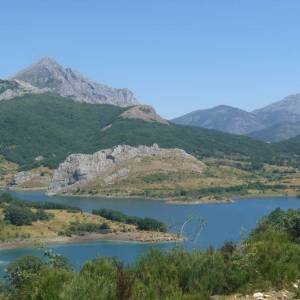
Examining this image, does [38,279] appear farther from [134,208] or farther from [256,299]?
[134,208]

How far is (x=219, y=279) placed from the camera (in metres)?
15.8

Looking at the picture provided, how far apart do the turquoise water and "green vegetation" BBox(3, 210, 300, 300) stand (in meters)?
65.8

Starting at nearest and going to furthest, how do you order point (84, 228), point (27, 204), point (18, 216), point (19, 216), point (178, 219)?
point (18, 216)
point (19, 216)
point (84, 228)
point (178, 219)
point (27, 204)

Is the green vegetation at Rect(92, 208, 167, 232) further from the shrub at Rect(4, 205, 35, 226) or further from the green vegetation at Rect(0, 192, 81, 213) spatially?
the shrub at Rect(4, 205, 35, 226)

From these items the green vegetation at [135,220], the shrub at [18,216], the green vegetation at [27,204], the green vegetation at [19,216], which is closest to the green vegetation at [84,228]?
the green vegetation at [135,220]

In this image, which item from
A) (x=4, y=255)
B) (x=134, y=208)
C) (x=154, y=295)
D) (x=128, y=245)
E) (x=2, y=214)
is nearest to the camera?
(x=154, y=295)

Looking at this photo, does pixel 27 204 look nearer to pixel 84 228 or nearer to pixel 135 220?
pixel 84 228

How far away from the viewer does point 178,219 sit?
138875mm

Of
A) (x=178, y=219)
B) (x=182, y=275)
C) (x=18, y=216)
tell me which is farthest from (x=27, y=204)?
(x=182, y=275)

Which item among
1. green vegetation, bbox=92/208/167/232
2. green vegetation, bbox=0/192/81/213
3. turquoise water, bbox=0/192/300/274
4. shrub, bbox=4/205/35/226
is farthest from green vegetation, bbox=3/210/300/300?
green vegetation, bbox=0/192/81/213

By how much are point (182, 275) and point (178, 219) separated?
12351 centimetres

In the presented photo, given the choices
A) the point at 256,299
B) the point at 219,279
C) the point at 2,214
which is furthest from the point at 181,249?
the point at 2,214

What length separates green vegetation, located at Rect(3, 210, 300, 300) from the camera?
13.3m

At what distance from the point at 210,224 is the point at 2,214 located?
4820cm
